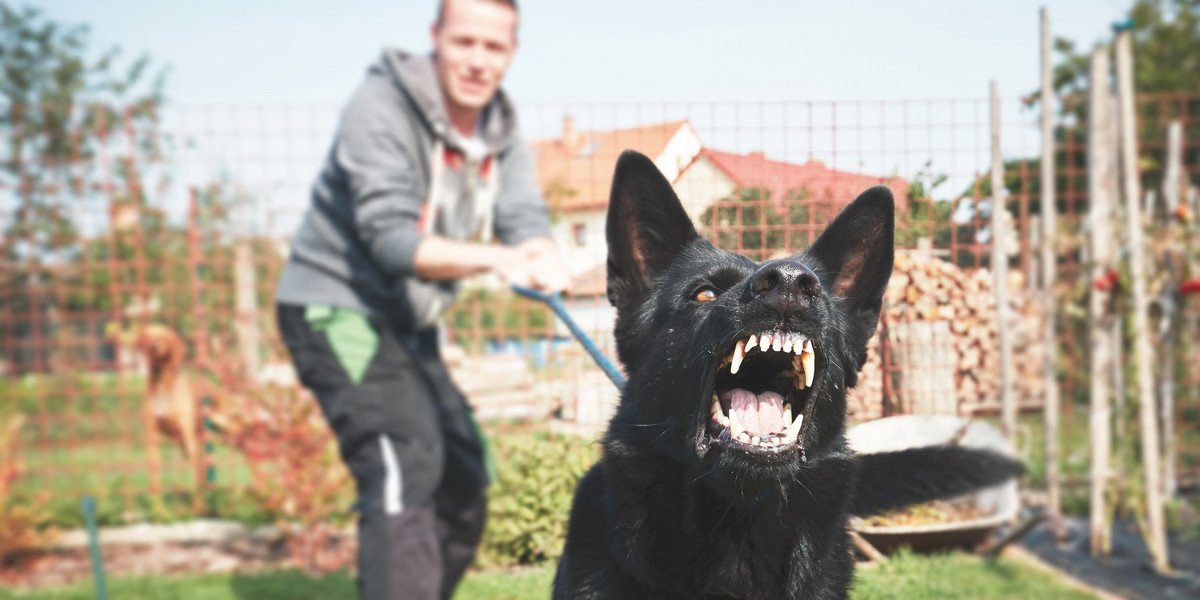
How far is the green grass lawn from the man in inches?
14.1

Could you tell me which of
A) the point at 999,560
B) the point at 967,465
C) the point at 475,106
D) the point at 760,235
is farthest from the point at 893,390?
the point at 999,560

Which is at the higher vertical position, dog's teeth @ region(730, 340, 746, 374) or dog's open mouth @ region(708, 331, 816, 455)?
dog's teeth @ region(730, 340, 746, 374)

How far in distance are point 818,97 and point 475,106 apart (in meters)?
1.71

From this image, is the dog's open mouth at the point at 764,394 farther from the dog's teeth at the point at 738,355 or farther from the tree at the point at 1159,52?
the tree at the point at 1159,52

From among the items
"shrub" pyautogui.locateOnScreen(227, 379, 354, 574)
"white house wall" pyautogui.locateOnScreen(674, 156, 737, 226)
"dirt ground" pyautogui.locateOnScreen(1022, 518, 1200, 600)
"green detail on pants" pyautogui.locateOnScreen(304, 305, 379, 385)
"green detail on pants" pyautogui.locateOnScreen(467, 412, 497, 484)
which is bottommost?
"dirt ground" pyautogui.locateOnScreen(1022, 518, 1200, 600)

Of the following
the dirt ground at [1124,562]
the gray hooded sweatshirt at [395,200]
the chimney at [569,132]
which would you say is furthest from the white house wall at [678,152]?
the dirt ground at [1124,562]

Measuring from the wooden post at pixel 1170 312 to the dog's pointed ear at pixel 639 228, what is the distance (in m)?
4.02

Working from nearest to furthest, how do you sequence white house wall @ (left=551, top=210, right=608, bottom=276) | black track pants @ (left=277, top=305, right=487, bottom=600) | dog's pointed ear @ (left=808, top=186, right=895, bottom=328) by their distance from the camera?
dog's pointed ear @ (left=808, top=186, right=895, bottom=328)
white house wall @ (left=551, top=210, right=608, bottom=276)
black track pants @ (left=277, top=305, right=487, bottom=600)

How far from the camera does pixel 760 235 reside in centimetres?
178

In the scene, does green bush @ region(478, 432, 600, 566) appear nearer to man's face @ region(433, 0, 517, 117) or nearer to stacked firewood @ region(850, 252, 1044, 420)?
stacked firewood @ region(850, 252, 1044, 420)

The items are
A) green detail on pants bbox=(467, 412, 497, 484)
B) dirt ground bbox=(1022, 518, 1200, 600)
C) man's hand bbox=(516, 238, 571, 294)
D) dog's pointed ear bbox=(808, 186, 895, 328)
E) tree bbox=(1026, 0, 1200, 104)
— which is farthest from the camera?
tree bbox=(1026, 0, 1200, 104)

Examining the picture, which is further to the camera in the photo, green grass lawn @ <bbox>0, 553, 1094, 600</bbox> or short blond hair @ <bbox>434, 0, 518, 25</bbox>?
short blond hair @ <bbox>434, 0, 518, 25</bbox>

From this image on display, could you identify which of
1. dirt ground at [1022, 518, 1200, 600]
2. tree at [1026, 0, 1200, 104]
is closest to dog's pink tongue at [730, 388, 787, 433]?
dirt ground at [1022, 518, 1200, 600]

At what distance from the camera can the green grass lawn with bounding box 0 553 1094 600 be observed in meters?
1.89
